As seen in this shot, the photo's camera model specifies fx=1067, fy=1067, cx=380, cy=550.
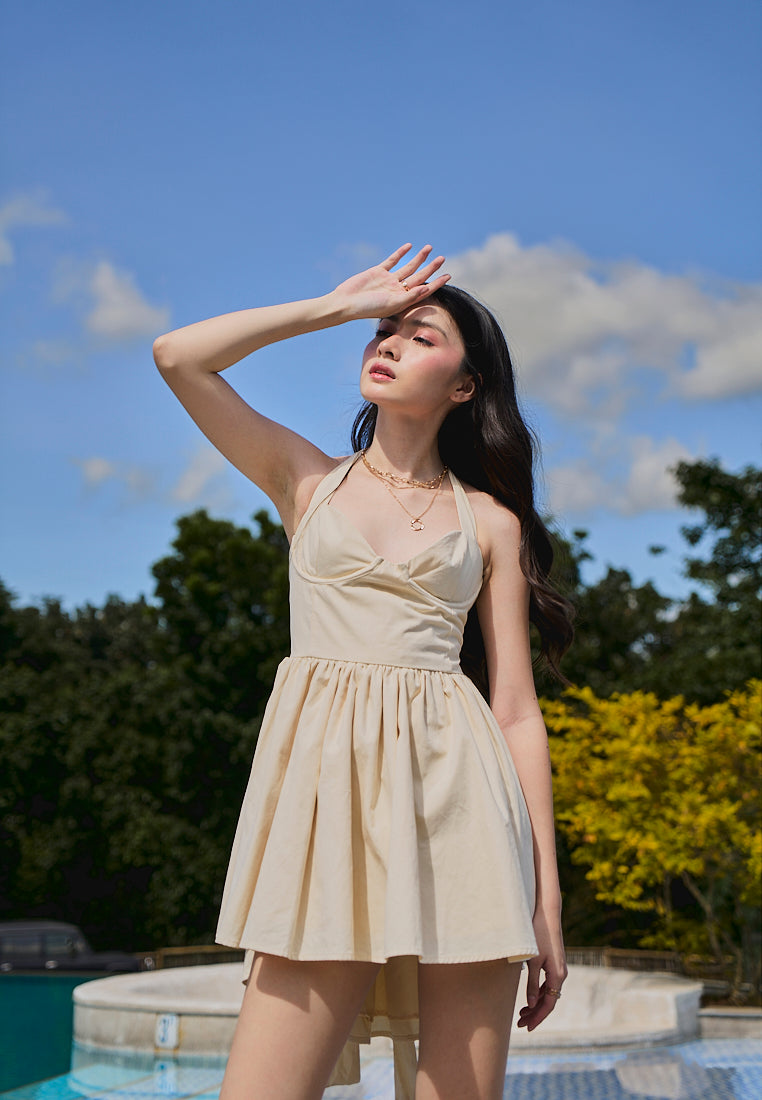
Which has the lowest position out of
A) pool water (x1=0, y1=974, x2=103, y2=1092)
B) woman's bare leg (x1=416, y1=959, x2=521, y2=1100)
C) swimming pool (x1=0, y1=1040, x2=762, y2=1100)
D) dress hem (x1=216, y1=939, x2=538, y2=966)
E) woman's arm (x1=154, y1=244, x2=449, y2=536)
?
pool water (x1=0, y1=974, x2=103, y2=1092)

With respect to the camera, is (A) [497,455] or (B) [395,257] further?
(A) [497,455]

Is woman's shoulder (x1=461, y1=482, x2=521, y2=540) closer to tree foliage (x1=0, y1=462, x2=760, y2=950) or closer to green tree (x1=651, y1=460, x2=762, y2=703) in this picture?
tree foliage (x1=0, y1=462, x2=760, y2=950)

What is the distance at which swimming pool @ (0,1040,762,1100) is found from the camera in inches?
211

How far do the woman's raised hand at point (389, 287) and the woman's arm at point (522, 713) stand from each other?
37 centimetres

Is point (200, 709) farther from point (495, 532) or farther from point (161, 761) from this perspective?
point (495, 532)

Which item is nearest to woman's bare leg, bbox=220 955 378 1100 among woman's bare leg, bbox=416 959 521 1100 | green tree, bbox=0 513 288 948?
woman's bare leg, bbox=416 959 521 1100

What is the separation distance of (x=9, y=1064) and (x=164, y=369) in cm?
811

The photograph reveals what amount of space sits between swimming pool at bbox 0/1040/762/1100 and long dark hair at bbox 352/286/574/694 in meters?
4.00

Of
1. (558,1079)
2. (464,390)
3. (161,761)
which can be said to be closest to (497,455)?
(464,390)

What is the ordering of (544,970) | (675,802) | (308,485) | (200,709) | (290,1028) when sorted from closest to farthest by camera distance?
(290,1028) → (544,970) → (308,485) → (675,802) → (200,709)

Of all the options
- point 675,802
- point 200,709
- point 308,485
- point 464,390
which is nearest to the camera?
point 308,485

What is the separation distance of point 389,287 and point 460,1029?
1110 millimetres

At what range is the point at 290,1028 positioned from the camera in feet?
4.56

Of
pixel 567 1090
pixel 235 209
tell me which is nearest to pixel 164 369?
pixel 235 209
